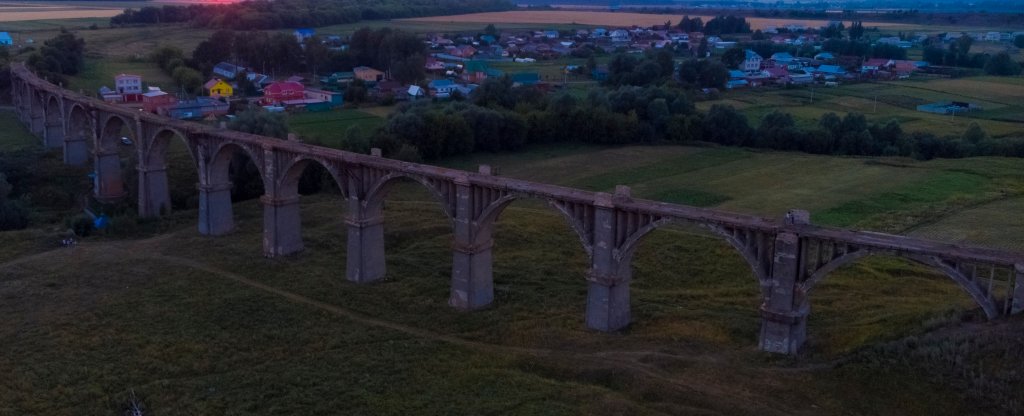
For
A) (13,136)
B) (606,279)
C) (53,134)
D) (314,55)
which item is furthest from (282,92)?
(606,279)

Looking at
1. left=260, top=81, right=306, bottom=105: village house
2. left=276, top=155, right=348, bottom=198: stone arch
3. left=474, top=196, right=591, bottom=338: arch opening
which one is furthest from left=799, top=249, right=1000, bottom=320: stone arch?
left=260, top=81, right=306, bottom=105: village house

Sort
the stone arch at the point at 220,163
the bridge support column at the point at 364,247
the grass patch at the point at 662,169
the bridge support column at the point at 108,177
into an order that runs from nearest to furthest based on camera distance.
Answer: the bridge support column at the point at 364,247 < the stone arch at the point at 220,163 < the bridge support column at the point at 108,177 < the grass patch at the point at 662,169

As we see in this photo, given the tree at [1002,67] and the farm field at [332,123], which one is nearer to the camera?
the farm field at [332,123]

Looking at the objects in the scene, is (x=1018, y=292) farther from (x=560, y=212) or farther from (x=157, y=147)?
(x=157, y=147)

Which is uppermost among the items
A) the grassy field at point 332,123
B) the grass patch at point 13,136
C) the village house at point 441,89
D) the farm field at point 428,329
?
the village house at point 441,89

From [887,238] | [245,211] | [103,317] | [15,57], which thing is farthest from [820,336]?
[15,57]

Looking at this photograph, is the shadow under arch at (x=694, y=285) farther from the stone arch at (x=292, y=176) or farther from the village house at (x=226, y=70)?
the village house at (x=226, y=70)

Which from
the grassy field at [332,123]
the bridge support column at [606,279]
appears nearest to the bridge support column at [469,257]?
the bridge support column at [606,279]

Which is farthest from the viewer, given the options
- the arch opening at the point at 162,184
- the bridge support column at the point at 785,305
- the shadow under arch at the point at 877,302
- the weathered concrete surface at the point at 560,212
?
the arch opening at the point at 162,184
